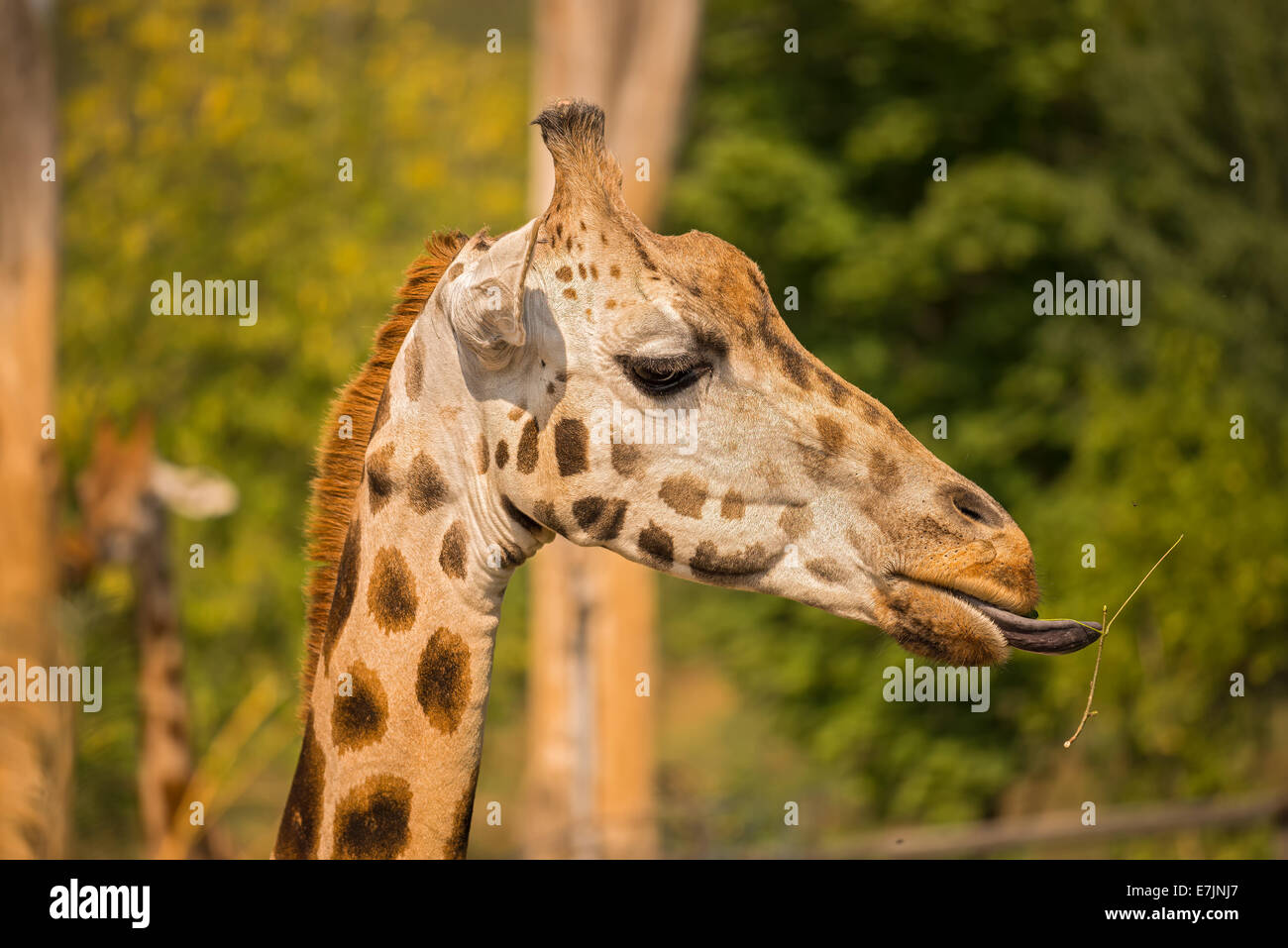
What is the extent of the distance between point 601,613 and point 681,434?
25.9 ft

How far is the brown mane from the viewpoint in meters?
2.87

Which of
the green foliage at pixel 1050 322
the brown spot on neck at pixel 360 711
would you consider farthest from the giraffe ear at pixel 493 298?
the green foliage at pixel 1050 322

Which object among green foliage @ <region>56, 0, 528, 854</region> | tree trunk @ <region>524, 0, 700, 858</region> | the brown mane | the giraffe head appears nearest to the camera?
the giraffe head

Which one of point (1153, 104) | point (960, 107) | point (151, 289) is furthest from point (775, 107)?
point (151, 289)

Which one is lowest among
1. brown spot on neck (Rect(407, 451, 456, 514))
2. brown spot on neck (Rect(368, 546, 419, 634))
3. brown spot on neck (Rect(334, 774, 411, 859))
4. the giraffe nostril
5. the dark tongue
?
brown spot on neck (Rect(334, 774, 411, 859))

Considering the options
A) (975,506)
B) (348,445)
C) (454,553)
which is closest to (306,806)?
(454,553)

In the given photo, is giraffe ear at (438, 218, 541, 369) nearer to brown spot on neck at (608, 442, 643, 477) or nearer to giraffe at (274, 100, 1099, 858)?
giraffe at (274, 100, 1099, 858)

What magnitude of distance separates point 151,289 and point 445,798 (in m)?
11.7

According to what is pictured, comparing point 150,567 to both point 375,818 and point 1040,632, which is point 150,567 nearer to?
point 375,818

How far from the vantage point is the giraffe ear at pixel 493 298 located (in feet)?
8.15

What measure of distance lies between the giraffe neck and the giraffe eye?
1.17 ft

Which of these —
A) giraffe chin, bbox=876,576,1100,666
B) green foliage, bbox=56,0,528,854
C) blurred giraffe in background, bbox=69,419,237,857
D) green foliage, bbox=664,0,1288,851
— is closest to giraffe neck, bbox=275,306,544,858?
giraffe chin, bbox=876,576,1100,666

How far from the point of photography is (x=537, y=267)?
2.66m

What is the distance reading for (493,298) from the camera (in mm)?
2486
